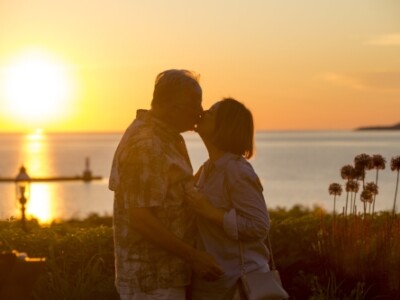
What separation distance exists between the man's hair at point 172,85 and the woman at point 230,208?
305 millimetres

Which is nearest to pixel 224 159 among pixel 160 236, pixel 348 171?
pixel 160 236

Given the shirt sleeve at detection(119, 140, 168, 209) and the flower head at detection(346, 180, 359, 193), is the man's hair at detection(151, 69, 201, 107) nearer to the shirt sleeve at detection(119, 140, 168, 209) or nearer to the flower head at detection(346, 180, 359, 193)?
the shirt sleeve at detection(119, 140, 168, 209)

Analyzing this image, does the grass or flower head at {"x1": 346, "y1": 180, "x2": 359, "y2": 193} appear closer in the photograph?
the grass

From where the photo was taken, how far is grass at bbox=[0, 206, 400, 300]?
9141 millimetres

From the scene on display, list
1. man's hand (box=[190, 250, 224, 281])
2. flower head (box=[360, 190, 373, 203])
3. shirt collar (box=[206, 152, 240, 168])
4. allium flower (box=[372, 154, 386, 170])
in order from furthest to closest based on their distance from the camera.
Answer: flower head (box=[360, 190, 373, 203]) → allium flower (box=[372, 154, 386, 170]) → shirt collar (box=[206, 152, 240, 168]) → man's hand (box=[190, 250, 224, 281])

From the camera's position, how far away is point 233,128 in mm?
5598

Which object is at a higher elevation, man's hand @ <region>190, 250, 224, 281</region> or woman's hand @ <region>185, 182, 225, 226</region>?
woman's hand @ <region>185, 182, 225, 226</region>

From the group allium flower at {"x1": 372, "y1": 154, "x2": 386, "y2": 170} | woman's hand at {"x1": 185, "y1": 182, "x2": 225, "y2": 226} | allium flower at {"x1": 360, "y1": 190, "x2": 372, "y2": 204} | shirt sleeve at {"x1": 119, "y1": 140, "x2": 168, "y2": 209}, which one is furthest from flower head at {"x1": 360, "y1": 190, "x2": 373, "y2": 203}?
shirt sleeve at {"x1": 119, "y1": 140, "x2": 168, "y2": 209}

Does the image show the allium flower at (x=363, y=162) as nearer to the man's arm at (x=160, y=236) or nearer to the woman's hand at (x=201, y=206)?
the woman's hand at (x=201, y=206)

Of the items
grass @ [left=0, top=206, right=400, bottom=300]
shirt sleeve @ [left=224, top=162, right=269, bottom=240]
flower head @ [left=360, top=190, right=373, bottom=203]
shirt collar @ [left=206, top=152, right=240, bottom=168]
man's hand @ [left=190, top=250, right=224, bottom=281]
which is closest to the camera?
man's hand @ [left=190, top=250, right=224, bottom=281]

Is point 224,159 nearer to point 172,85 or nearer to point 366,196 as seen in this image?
point 172,85

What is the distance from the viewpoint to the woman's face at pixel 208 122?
18.3 feet

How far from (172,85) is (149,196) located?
2.23 ft

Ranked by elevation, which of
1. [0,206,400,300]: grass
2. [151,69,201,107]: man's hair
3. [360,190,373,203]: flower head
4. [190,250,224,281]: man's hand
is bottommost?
[0,206,400,300]: grass
